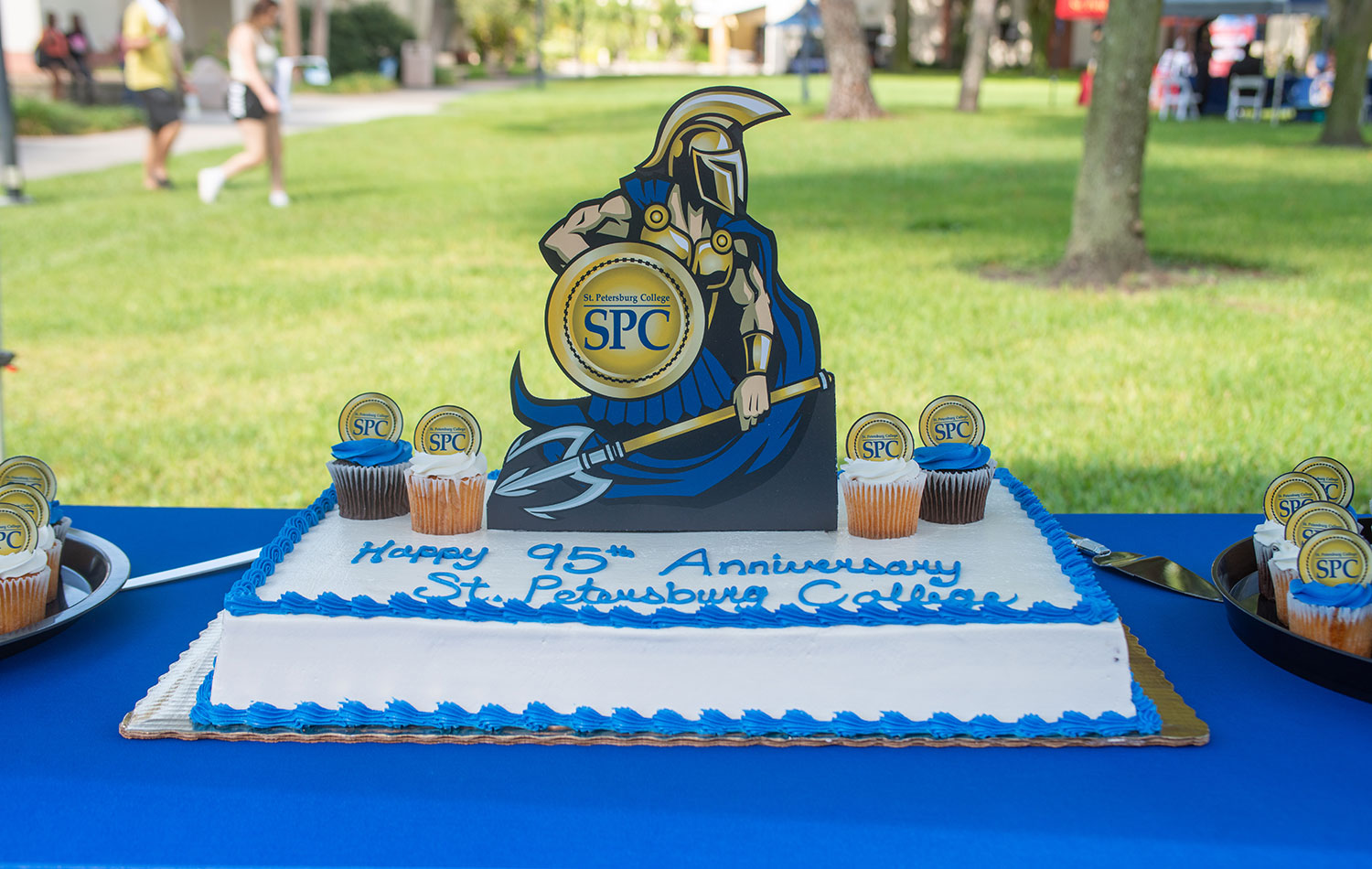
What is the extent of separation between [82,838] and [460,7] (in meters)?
46.6

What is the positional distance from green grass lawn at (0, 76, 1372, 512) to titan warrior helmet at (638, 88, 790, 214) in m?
2.64

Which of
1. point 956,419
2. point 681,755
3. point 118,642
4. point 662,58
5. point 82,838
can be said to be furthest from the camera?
point 662,58

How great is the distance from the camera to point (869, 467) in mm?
2012

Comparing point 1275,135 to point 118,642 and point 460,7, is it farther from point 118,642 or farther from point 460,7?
point 460,7

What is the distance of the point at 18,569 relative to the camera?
184cm

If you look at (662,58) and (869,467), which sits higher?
(662,58)

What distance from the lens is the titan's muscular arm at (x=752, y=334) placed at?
2.02 metres

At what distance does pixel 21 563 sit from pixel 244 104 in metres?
9.39

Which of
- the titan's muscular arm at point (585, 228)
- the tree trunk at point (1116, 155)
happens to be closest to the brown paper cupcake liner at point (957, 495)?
the titan's muscular arm at point (585, 228)

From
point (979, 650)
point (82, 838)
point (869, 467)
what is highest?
point (869, 467)

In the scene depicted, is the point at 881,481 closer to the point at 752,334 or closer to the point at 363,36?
the point at 752,334

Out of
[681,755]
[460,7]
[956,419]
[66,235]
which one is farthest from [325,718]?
[460,7]

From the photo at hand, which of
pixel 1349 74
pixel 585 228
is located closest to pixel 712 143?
pixel 585 228

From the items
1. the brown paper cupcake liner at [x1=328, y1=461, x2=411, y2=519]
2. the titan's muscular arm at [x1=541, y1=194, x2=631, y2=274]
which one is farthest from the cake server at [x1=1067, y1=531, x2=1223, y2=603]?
the brown paper cupcake liner at [x1=328, y1=461, x2=411, y2=519]
